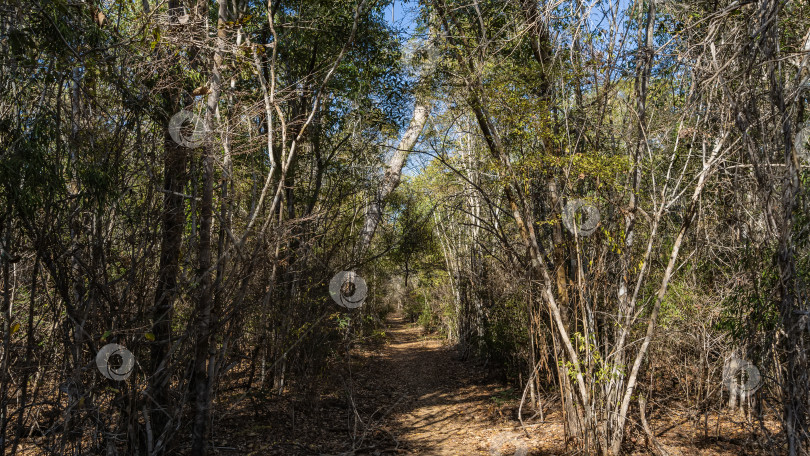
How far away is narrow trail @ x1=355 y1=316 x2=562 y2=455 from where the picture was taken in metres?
6.29

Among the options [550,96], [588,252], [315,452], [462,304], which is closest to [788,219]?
[588,252]

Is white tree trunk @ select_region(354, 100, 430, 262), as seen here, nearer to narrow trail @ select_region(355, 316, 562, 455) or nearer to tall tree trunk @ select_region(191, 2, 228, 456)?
narrow trail @ select_region(355, 316, 562, 455)

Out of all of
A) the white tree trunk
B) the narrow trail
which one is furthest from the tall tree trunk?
the white tree trunk

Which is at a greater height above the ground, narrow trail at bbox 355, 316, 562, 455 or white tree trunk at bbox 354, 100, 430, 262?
white tree trunk at bbox 354, 100, 430, 262

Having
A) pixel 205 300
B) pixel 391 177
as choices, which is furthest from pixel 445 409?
pixel 205 300

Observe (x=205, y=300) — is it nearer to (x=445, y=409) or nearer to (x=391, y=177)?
(x=445, y=409)

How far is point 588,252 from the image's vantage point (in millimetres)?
5609

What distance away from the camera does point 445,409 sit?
8469mm

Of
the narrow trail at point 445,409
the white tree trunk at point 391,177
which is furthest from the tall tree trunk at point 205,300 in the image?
the white tree trunk at point 391,177

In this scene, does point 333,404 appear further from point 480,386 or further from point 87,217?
point 87,217

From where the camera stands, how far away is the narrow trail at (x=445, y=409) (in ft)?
20.6

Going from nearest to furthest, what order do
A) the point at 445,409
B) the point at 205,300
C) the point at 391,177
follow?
the point at 205,300 → the point at 445,409 → the point at 391,177

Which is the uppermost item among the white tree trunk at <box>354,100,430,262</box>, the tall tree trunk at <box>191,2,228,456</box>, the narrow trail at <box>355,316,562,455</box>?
the white tree trunk at <box>354,100,430,262</box>

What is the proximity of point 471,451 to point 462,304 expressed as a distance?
709 centimetres
